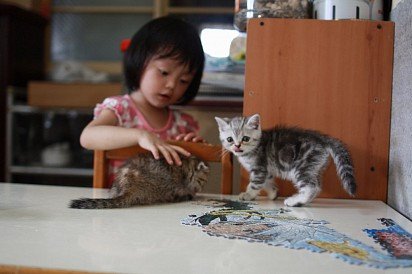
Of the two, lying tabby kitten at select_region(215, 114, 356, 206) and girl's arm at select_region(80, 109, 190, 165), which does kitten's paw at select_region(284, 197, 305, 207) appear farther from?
girl's arm at select_region(80, 109, 190, 165)

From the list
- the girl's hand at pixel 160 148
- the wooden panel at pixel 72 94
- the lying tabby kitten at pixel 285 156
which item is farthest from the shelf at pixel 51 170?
the lying tabby kitten at pixel 285 156

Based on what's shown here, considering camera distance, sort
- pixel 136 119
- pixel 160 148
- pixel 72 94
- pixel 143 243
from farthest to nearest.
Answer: pixel 72 94
pixel 136 119
pixel 160 148
pixel 143 243

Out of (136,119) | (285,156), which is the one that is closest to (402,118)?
(285,156)

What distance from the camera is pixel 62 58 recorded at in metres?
3.13

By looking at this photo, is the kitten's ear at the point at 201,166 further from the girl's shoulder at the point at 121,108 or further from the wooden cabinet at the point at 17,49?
the wooden cabinet at the point at 17,49

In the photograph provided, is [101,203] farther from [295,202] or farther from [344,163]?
[344,163]

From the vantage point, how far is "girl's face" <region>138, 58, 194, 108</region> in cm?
148

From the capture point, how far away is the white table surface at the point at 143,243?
1.81 ft

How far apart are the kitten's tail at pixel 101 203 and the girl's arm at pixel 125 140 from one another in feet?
0.63

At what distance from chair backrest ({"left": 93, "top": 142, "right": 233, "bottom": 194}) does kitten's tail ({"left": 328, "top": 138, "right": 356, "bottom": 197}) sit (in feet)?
0.97

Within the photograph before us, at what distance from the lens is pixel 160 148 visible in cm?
113

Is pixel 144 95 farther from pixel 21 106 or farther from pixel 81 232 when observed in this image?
pixel 21 106

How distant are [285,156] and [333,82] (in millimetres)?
238

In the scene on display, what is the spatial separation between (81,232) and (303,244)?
13.0 inches
